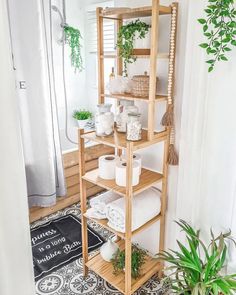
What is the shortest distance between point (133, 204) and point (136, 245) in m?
0.62

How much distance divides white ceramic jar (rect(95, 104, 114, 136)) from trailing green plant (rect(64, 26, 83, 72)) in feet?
7.52

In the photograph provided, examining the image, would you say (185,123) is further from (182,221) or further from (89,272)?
(89,272)

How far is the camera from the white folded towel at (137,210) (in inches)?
62.9

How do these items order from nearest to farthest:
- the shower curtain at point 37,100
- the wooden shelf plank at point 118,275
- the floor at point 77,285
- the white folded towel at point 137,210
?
the white folded towel at point 137,210 → the wooden shelf plank at point 118,275 → the floor at point 77,285 → the shower curtain at point 37,100

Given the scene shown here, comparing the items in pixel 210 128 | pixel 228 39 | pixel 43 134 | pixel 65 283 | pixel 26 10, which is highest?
pixel 26 10

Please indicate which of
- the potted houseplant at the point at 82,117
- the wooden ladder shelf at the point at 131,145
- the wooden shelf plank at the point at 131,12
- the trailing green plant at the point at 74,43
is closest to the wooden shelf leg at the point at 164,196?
the wooden ladder shelf at the point at 131,145

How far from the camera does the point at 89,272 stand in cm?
201

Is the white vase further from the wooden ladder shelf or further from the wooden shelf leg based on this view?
the wooden shelf leg

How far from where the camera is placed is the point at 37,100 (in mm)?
2484

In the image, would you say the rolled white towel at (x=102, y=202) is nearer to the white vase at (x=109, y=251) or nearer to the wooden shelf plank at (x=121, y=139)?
the white vase at (x=109, y=251)

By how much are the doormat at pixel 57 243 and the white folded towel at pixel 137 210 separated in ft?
2.32

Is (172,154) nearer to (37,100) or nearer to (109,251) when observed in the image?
(109,251)

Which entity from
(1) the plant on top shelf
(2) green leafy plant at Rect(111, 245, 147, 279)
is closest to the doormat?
(2) green leafy plant at Rect(111, 245, 147, 279)

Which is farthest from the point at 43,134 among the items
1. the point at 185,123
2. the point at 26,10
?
the point at 185,123
